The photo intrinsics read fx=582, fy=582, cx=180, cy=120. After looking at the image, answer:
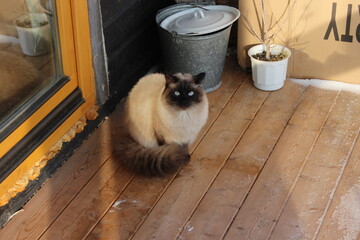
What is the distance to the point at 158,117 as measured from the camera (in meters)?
2.75

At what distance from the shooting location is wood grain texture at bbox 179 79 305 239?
248 cm

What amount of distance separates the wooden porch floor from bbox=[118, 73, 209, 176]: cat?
0.30 feet

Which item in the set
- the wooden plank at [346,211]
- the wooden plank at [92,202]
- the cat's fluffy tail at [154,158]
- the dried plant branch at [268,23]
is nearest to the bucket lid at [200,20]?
the dried plant branch at [268,23]

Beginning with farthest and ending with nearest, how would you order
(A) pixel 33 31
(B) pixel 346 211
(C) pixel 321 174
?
(C) pixel 321 174, (A) pixel 33 31, (B) pixel 346 211

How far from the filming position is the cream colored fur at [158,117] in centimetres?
272

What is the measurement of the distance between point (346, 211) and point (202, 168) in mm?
694

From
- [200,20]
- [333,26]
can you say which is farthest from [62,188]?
[333,26]

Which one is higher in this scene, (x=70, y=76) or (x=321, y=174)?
(x=70, y=76)

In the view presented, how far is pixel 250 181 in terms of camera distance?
2.70 meters

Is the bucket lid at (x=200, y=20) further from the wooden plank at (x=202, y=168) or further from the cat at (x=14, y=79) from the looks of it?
the cat at (x=14, y=79)

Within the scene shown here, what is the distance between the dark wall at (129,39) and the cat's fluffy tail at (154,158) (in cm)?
54

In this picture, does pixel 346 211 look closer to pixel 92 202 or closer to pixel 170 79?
pixel 170 79

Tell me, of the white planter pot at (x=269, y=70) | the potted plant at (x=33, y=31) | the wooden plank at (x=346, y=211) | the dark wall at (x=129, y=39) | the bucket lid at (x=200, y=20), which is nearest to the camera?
the wooden plank at (x=346, y=211)

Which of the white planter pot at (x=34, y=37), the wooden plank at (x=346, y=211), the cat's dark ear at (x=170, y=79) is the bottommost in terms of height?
the wooden plank at (x=346, y=211)
